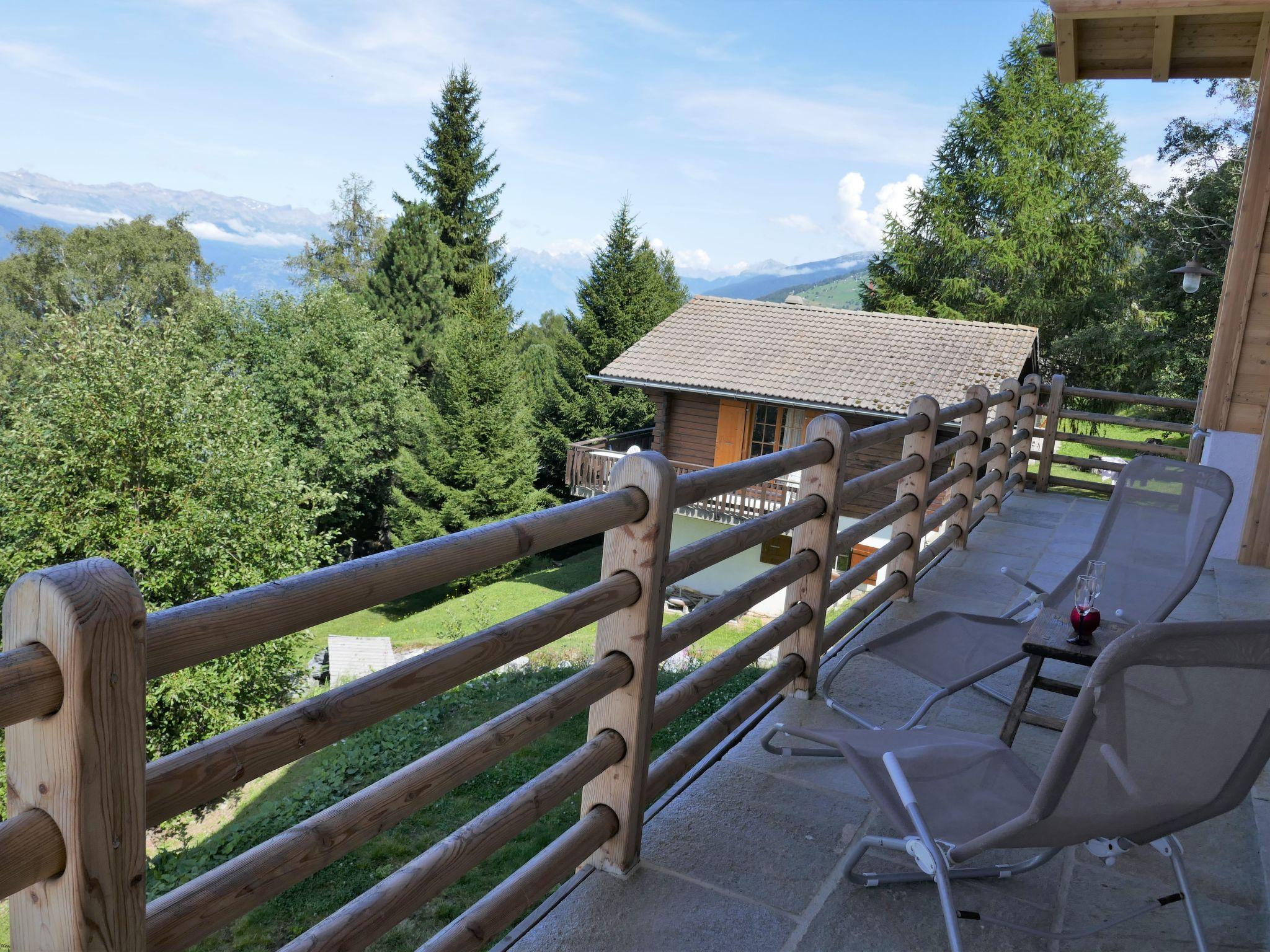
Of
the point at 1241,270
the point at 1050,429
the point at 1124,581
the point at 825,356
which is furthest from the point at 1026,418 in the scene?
the point at 825,356

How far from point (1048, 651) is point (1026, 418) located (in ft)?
18.6

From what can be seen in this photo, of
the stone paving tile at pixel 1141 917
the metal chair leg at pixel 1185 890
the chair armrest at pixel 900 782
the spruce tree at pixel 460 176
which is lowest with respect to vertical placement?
the stone paving tile at pixel 1141 917

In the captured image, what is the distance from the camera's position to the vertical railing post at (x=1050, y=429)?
8.15m

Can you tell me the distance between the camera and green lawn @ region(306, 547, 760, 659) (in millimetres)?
15508

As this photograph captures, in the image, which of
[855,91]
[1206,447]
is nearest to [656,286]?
[1206,447]

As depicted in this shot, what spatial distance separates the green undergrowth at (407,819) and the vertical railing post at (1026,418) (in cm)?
308

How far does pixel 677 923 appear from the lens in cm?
220

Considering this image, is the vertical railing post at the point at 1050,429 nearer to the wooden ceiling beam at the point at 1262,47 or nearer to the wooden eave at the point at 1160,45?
the wooden eave at the point at 1160,45

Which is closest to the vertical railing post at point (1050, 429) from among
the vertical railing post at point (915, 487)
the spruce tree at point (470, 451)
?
the vertical railing post at point (915, 487)

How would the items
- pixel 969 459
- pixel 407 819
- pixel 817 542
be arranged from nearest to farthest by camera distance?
1. pixel 817 542
2. pixel 407 819
3. pixel 969 459

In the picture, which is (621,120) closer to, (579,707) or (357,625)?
(357,625)

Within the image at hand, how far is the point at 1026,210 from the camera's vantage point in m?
25.5

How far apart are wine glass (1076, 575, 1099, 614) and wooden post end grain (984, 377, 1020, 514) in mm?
4112

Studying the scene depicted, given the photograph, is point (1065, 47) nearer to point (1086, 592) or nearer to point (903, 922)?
point (1086, 592)
